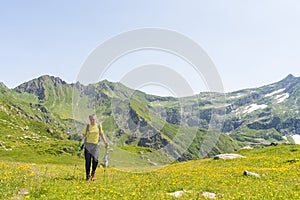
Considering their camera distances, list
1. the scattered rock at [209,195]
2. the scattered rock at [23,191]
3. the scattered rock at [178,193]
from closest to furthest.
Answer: the scattered rock at [23,191] < the scattered rock at [209,195] < the scattered rock at [178,193]

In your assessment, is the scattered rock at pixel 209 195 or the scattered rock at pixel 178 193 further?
the scattered rock at pixel 178 193

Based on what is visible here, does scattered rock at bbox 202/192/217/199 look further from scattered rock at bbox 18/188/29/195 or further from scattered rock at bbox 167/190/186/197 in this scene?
scattered rock at bbox 18/188/29/195

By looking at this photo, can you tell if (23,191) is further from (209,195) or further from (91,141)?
(209,195)

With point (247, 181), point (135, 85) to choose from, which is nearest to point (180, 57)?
point (135, 85)

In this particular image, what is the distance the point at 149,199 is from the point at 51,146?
173276 millimetres

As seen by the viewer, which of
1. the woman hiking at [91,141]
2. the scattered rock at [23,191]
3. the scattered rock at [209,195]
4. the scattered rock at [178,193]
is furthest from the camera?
the woman hiking at [91,141]

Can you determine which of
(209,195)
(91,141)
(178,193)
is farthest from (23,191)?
(209,195)

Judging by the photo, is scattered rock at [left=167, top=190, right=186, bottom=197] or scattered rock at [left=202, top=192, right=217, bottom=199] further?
scattered rock at [left=167, top=190, right=186, bottom=197]

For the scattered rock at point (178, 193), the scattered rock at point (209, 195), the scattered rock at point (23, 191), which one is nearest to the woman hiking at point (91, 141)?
the scattered rock at point (178, 193)

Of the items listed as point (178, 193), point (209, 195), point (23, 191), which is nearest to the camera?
point (23, 191)

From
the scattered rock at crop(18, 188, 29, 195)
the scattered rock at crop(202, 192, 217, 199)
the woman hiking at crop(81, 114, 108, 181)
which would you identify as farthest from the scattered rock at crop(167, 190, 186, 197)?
the scattered rock at crop(18, 188, 29, 195)

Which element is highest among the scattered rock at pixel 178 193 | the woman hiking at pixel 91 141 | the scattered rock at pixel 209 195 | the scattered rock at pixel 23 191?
the woman hiking at pixel 91 141

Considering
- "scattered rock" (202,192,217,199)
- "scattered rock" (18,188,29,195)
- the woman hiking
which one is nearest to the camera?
"scattered rock" (18,188,29,195)

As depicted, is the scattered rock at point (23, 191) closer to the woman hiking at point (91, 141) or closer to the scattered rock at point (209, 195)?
the woman hiking at point (91, 141)
